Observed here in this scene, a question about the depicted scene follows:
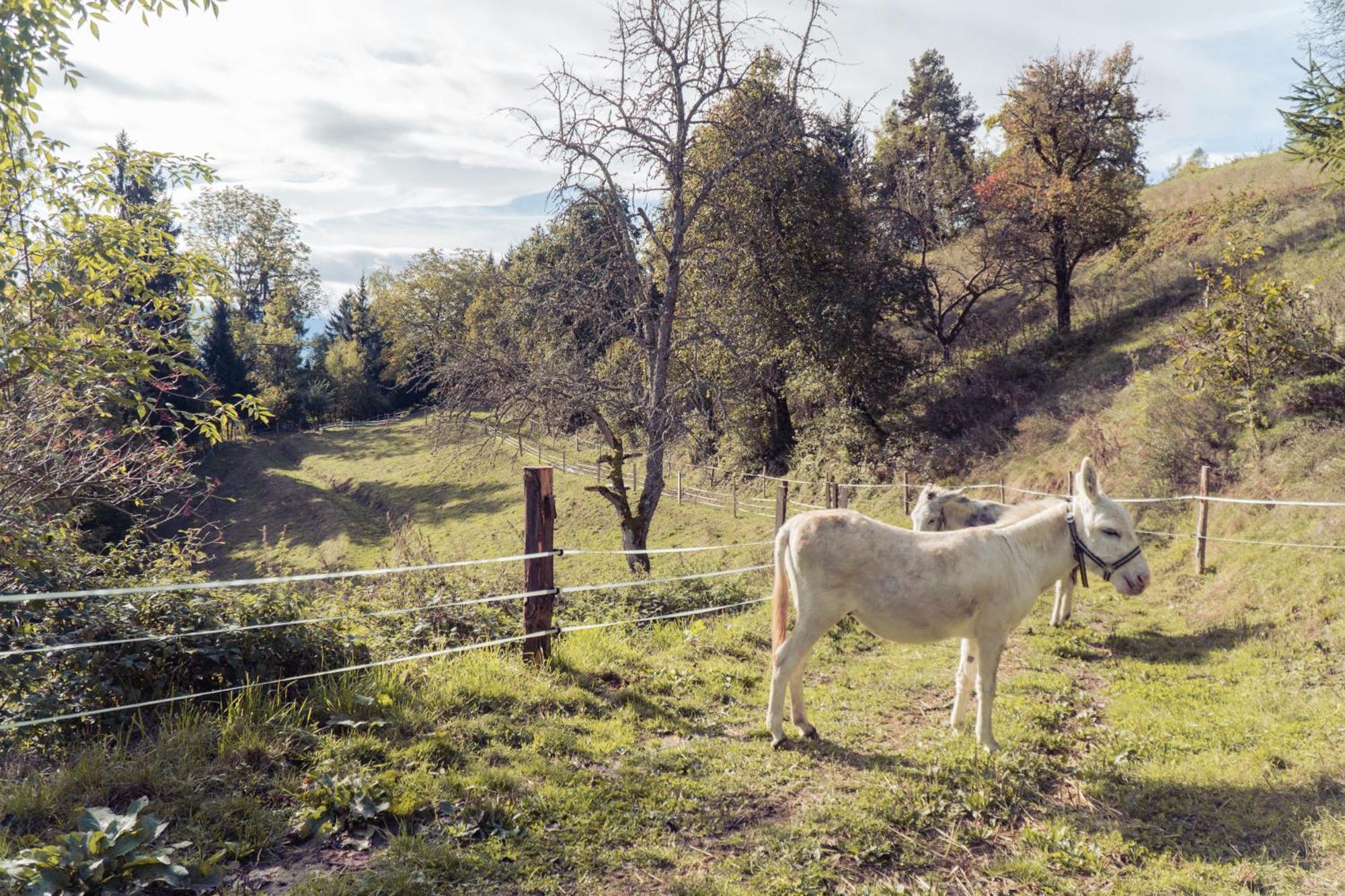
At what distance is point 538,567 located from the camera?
6691 millimetres

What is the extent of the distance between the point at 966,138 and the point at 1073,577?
174 ft

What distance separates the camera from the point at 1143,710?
626cm

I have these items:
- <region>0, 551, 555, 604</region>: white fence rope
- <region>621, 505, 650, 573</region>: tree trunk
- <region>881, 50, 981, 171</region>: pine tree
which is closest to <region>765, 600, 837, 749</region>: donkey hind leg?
<region>0, 551, 555, 604</region>: white fence rope

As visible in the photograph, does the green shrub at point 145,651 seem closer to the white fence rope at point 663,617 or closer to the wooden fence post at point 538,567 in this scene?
the wooden fence post at point 538,567

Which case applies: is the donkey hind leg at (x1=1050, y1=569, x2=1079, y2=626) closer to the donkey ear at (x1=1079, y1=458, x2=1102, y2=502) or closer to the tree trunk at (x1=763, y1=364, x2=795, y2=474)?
the donkey ear at (x1=1079, y1=458, x2=1102, y2=502)

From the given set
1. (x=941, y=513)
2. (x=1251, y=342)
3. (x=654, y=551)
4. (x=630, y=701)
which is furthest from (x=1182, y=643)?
(x=1251, y=342)

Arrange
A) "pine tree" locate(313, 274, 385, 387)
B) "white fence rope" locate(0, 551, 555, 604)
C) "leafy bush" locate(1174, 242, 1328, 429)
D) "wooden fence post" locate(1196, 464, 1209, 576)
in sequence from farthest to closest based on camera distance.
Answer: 1. "pine tree" locate(313, 274, 385, 387)
2. "leafy bush" locate(1174, 242, 1328, 429)
3. "wooden fence post" locate(1196, 464, 1209, 576)
4. "white fence rope" locate(0, 551, 555, 604)

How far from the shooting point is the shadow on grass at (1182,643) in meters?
7.89

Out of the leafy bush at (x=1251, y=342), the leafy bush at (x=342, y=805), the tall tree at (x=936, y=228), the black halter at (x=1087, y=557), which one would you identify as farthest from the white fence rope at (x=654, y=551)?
the tall tree at (x=936, y=228)

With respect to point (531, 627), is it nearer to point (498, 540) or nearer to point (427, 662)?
point (427, 662)

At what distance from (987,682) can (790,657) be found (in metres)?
1.53

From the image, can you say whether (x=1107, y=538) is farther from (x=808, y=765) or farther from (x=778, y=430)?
(x=778, y=430)

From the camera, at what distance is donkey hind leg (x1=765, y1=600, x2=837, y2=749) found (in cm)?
546

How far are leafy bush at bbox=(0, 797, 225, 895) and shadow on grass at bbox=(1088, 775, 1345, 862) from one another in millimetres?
5176
